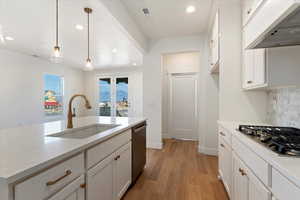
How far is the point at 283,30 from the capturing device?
1096 mm

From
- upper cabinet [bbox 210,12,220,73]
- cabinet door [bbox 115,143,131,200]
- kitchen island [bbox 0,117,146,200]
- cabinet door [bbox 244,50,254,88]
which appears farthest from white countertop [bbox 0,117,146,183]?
upper cabinet [bbox 210,12,220,73]

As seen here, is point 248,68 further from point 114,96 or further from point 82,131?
point 114,96

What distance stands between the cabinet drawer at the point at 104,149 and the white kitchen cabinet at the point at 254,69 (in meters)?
1.68

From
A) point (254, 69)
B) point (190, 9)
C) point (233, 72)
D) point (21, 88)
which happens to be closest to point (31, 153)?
point (254, 69)

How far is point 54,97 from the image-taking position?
5.88 m

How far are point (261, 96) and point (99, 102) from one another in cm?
661

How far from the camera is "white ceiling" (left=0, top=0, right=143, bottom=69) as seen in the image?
229cm

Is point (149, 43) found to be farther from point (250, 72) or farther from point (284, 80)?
point (284, 80)

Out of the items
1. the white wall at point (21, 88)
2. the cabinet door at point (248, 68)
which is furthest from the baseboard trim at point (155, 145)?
the white wall at point (21, 88)

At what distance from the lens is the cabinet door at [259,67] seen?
1.58 metres

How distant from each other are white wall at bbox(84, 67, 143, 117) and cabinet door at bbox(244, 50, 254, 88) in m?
4.98

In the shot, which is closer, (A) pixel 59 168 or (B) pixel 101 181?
(A) pixel 59 168

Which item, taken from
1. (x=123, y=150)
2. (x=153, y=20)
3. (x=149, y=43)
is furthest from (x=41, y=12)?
(x=123, y=150)

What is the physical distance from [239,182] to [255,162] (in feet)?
1.60
